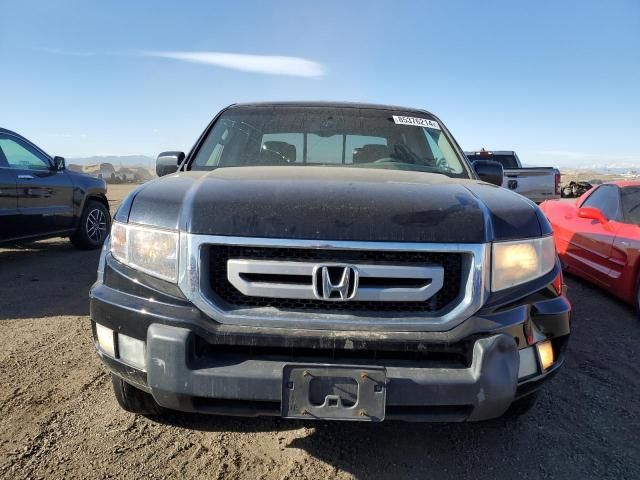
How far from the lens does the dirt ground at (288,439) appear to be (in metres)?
2.18

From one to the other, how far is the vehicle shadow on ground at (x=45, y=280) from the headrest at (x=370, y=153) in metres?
2.86

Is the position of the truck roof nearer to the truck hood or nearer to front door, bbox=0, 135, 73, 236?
the truck hood

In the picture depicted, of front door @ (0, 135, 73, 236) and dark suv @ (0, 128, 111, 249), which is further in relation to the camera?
front door @ (0, 135, 73, 236)

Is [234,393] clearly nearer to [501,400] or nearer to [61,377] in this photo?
[501,400]

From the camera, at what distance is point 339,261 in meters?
1.85

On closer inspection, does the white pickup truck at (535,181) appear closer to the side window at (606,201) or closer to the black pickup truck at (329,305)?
the side window at (606,201)

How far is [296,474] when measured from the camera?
84.3 inches

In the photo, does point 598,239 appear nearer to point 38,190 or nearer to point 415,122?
point 415,122

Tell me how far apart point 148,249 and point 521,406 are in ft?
6.70

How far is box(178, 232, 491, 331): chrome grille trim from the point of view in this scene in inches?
72.0

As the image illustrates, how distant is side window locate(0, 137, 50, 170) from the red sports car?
679cm

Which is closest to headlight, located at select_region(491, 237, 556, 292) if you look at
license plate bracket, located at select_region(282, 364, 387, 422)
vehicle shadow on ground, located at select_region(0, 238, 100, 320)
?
license plate bracket, located at select_region(282, 364, 387, 422)

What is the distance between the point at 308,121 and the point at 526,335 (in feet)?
7.21

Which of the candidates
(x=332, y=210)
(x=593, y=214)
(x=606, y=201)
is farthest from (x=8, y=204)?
(x=606, y=201)
